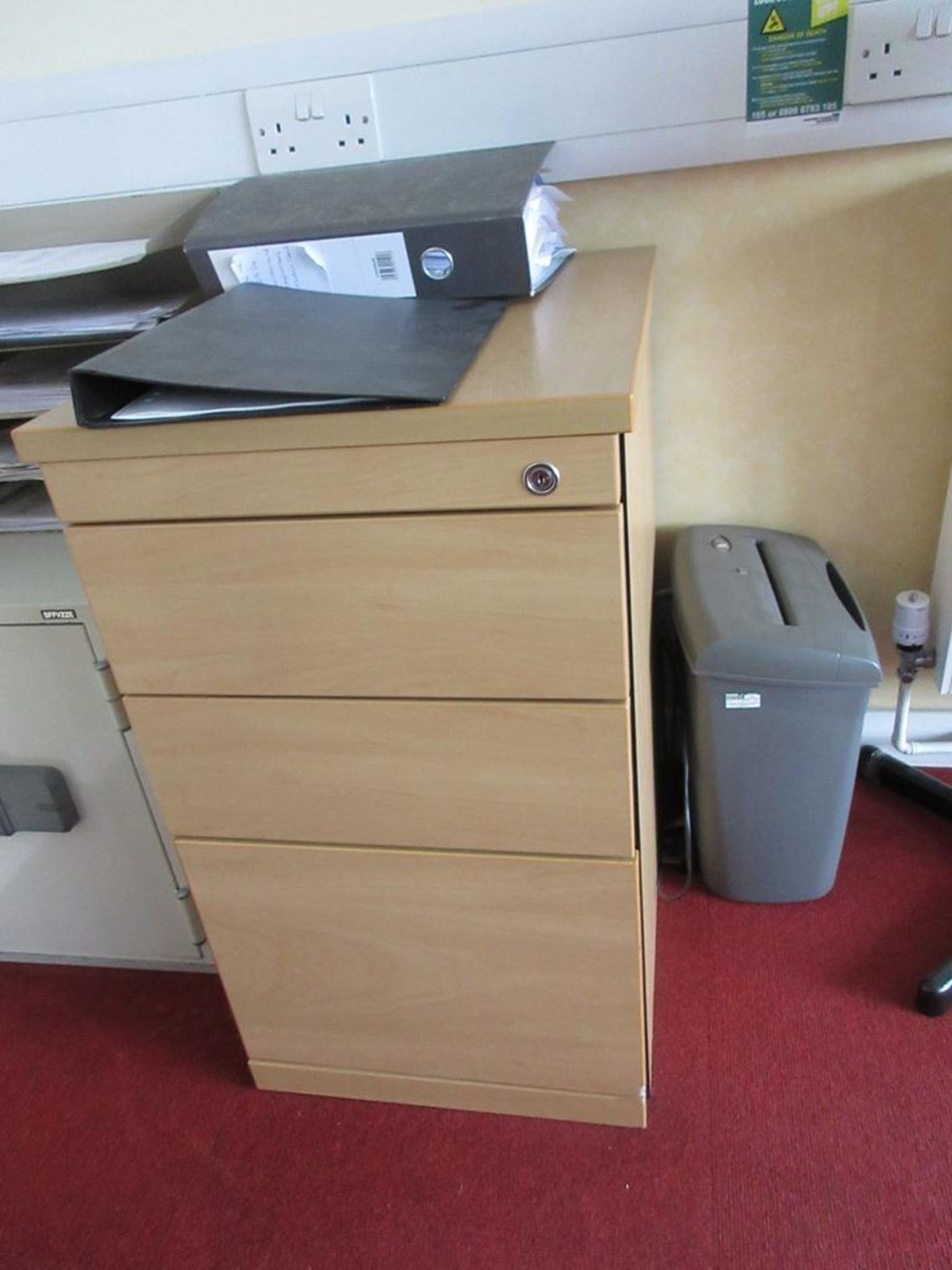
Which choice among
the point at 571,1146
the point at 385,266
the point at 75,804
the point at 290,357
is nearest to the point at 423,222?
the point at 385,266

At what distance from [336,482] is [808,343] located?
755mm

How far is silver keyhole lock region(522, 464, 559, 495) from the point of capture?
70cm

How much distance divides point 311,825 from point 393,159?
2.55 feet

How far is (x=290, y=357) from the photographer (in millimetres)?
756

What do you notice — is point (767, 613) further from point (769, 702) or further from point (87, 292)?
point (87, 292)

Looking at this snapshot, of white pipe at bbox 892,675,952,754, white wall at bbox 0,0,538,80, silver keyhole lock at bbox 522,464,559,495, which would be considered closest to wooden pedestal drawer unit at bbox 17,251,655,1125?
silver keyhole lock at bbox 522,464,559,495

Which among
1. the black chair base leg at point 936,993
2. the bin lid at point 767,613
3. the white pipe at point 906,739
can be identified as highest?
the bin lid at point 767,613

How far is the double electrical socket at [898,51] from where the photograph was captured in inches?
38.8

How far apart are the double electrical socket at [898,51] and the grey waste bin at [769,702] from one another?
0.54 metres

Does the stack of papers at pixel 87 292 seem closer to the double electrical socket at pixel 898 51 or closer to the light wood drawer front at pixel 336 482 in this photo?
the light wood drawer front at pixel 336 482

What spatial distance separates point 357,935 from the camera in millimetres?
1000

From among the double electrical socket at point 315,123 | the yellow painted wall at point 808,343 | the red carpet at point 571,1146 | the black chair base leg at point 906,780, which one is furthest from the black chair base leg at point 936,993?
the double electrical socket at point 315,123

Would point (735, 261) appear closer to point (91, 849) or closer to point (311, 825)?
point (311, 825)

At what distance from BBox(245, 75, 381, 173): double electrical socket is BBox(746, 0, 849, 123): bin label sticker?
0.43m
